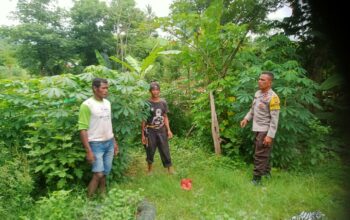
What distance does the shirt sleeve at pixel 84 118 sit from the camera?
3.50 meters

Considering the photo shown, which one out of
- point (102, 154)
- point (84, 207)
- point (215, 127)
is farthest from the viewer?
point (215, 127)

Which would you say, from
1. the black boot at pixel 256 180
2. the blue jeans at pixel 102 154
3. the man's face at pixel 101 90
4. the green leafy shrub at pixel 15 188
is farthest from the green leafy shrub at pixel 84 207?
the black boot at pixel 256 180

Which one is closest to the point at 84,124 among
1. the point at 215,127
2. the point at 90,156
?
the point at 90,156

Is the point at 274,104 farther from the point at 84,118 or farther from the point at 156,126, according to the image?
the point at 84,118

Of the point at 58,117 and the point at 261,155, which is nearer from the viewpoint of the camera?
the point at 58,117

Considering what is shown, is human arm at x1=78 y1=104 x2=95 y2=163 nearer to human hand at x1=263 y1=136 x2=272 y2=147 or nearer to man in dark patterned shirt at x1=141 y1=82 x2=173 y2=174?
man in dark patterned shirt at x1=141 y1=82 x2=173 y2=174

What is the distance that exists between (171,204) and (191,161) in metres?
1.84

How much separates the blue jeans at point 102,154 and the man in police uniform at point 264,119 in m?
2.09

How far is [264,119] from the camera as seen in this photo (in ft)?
14.3

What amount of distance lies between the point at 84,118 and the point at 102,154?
1.72 feet

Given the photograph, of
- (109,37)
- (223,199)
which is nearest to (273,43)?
(223,199)

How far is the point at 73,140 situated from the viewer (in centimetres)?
405

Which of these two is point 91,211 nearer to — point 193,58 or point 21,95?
point 21,95

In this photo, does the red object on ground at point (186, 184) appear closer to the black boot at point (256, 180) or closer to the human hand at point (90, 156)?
the black boot at point (256, 180)
